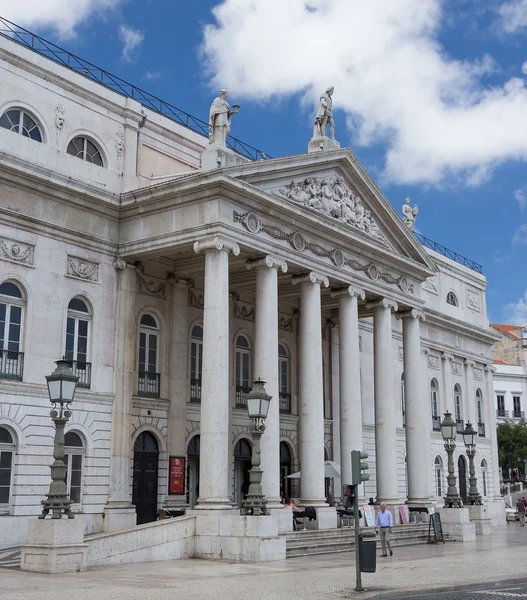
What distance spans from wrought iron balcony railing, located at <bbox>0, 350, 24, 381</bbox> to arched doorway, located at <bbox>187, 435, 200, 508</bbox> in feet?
26.1

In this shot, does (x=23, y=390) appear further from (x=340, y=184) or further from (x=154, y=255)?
(x=340, y=184)

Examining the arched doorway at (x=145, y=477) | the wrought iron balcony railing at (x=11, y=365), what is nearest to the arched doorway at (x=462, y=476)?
the arched doorway at (x=145, y=477)

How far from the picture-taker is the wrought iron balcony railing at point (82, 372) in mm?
25703

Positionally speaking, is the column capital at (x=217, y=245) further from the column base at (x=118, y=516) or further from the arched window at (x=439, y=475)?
the arched window at (x=439, y=475)

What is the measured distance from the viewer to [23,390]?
23.9 m

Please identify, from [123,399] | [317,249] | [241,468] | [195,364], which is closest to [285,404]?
[241,468]

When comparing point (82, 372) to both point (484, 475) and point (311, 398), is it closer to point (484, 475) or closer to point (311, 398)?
point (311, 398)

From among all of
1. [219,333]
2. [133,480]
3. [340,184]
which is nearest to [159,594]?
[219,333]

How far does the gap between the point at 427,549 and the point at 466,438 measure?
6.79 metres

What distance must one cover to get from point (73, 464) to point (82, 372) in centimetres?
277

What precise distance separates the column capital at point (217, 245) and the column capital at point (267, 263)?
5.24 ft

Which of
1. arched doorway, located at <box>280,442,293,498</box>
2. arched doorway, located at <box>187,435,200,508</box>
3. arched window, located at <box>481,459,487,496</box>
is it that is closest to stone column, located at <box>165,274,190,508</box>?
arched doorway, located at <box>187,435,200,508</box>

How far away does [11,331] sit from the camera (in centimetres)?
2420

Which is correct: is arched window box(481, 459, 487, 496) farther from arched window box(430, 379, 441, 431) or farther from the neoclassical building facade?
the neoclassical building facade
